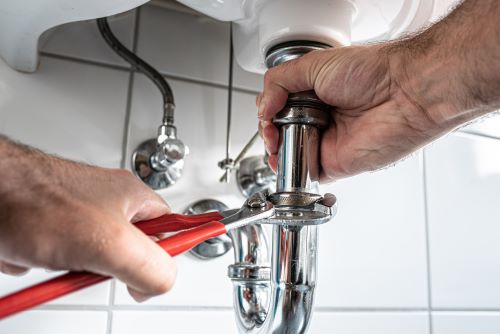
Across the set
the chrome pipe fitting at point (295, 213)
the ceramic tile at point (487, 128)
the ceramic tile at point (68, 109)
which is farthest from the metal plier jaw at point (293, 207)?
the ceramic tile at point (487, 128)

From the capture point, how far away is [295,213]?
37 cm

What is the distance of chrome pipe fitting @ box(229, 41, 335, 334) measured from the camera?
37 cm

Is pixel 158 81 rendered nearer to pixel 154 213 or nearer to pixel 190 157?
pixel 190 157

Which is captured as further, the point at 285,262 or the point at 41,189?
the point at 285,262

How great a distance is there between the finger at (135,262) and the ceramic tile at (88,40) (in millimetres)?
325

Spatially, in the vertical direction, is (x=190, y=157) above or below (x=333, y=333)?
above

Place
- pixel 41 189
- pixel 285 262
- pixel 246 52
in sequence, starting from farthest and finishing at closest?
pixel 246 52 < pixel 285 262 < pixel 41 189

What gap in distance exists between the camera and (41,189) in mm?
249

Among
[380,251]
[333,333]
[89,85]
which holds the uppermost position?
[89,85]

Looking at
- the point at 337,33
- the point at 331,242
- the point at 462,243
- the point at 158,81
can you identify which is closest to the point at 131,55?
the point at 158,81

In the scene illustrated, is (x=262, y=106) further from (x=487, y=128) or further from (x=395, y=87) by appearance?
(x=487, y=128)

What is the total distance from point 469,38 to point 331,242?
329 mm

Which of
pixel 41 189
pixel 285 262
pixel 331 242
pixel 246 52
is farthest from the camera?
pixel 331 242

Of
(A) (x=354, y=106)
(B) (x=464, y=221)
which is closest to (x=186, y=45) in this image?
(A) (x=354, y=106)
